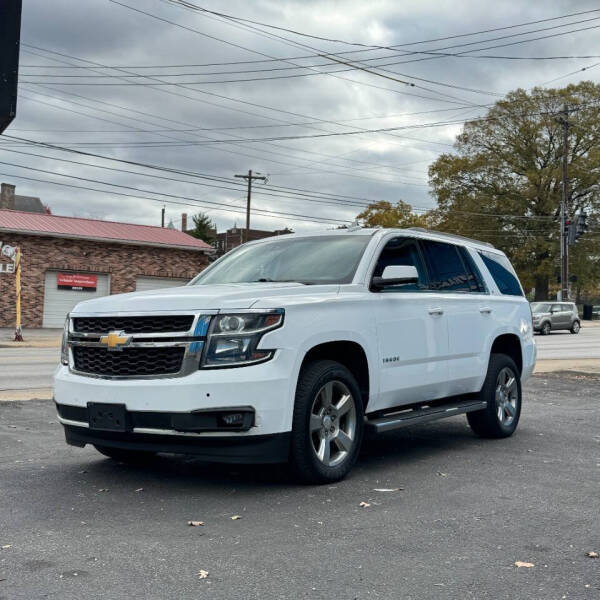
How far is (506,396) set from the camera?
8148 millimetres

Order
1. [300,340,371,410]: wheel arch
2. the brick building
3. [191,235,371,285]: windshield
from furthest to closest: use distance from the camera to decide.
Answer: the brick building < [191,235,371,285]: windshield < [300,340,371,410]: wheel arch

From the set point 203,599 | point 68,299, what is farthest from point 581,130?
point 203,599

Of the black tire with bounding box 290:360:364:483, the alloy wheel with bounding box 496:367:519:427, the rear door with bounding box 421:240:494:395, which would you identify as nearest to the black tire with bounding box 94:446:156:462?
the black tire with bounding box 290:360:364:483

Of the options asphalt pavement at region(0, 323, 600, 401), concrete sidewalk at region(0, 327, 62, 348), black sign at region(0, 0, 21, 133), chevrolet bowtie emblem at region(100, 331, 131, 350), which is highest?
black sign at region(0, 0, 21, 133)

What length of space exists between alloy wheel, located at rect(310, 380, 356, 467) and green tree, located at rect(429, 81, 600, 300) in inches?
1977

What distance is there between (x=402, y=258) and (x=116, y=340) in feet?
8.77

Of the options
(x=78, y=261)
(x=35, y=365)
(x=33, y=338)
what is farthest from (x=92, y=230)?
(x=35, y=365)

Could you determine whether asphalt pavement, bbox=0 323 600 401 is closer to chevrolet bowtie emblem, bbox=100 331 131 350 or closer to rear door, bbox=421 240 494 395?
chevrolet bowtie emblem, bbox=100 331 131 350

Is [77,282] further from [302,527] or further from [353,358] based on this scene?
[302,527]

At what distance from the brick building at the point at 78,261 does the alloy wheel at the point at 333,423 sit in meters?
29.8

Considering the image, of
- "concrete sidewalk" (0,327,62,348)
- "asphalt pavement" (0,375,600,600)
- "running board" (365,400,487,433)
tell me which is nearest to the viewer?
"asphalt pavement" (0,375,600,600)

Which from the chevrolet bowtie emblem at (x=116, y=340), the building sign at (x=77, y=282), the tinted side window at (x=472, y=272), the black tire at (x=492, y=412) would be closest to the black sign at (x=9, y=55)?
the chevrolet bowtie emblem at (x=116, y=340)

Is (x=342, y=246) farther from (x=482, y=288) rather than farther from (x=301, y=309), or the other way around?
(x=482, y=288)

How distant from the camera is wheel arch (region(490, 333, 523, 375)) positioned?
27.6 feet
